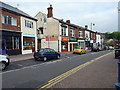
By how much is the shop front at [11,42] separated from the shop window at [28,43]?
63.2 inches

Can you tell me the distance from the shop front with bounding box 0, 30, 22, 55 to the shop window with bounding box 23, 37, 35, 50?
1605 millimetres

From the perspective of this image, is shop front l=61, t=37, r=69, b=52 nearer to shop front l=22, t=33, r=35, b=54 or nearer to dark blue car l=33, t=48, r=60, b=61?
shop front l=22, t=33, r=35, b=54

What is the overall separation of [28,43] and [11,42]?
13.6 ft

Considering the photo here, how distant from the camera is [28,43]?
22375 mm

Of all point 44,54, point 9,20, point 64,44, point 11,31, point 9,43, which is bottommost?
point 44,54

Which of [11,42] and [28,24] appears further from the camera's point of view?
[28,24]

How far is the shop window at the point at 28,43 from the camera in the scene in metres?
21.4

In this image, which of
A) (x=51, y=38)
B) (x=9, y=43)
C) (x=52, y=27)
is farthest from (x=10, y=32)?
(x=52, y=27)

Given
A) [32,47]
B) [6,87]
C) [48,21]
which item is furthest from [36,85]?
[48,21]

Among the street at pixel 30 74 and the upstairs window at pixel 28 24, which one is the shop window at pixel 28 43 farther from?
→ the street at pixel 30 74

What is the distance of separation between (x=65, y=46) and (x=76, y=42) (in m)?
6.54

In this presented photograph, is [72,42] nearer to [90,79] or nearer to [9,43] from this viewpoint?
[9,43]

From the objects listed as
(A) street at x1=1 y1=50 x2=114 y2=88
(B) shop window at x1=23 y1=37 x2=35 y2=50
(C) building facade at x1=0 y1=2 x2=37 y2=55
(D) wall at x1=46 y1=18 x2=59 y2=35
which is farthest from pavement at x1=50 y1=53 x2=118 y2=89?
(D) wall at x1=46 y1=18 x2=59 y2=35

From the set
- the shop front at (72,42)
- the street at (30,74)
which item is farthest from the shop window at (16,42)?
the shop front at (72,42)
